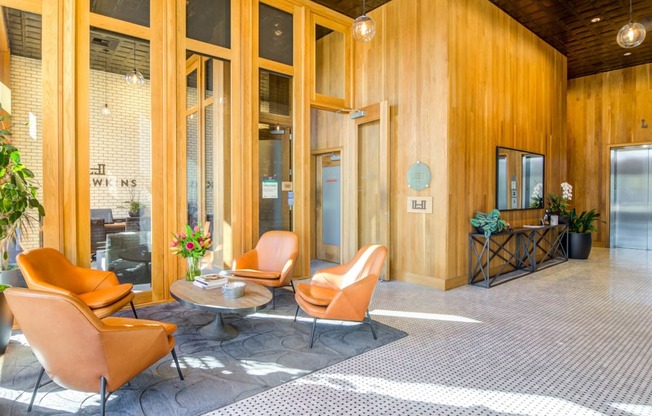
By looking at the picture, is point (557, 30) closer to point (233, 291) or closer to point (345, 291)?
point (345, 291)

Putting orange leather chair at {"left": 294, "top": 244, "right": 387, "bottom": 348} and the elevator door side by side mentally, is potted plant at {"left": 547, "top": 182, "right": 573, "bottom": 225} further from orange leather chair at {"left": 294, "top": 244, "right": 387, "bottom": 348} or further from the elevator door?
orange leather chair at {"left": 294, "top": 244, "right": 387, "bottom": 348}

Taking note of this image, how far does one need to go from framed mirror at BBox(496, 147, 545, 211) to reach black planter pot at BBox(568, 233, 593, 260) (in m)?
1.15

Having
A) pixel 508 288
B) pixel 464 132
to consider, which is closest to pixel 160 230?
pixel 464 132

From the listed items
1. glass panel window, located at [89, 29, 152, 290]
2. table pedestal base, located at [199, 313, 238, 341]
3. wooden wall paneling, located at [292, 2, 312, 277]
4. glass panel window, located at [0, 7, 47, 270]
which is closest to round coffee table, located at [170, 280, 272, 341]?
table pedestal base, located at [199, 313, 238, 341]

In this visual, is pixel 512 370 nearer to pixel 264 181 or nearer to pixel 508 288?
pixel 508 288

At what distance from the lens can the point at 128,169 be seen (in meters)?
4.50

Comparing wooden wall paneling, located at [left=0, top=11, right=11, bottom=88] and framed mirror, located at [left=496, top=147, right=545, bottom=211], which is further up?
wooden wall paneling, located at [left=0, top=11, right=11, bottom=88]

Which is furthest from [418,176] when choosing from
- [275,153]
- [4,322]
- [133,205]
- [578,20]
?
[4,322]

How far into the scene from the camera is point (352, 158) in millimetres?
6523

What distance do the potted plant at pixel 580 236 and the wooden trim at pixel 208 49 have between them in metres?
7.74

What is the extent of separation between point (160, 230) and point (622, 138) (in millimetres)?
10819

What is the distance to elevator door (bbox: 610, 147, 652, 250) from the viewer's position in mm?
9188

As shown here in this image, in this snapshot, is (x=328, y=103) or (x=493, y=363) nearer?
(x=493, y=363)

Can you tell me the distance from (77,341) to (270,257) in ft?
9.81
